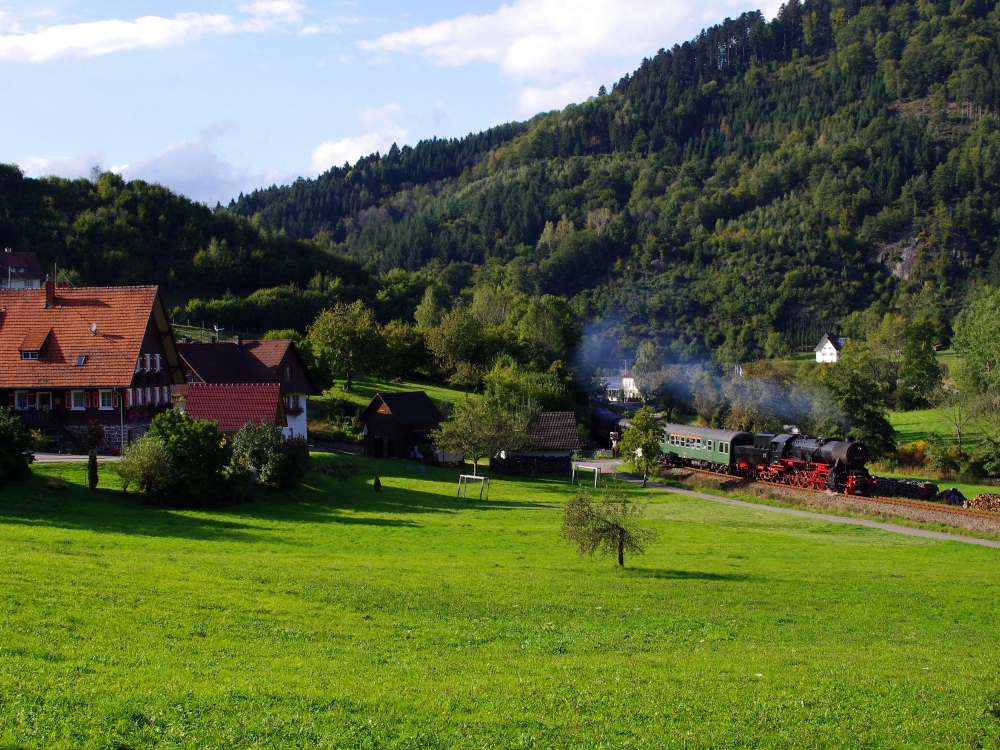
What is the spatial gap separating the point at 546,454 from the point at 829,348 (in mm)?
100654

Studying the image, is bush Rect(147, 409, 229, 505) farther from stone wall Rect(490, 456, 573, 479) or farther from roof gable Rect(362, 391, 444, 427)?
stone wall Rect(490, 456, 573, 479)

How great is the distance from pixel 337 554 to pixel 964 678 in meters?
14.7

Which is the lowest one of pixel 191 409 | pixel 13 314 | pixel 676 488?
pixel 676 488

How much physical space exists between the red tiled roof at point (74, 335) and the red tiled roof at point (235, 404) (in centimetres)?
319

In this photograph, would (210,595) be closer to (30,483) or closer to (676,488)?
(30,483)

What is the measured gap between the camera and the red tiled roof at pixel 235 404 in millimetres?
41031

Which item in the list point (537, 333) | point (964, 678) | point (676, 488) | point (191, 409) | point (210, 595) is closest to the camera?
point (964, 678)

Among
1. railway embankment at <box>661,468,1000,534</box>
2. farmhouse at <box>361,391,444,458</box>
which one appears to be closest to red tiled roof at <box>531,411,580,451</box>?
railway embankment at <box>661,468,1000,534</box>

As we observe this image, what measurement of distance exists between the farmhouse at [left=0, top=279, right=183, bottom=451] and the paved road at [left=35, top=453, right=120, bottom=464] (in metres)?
2.77

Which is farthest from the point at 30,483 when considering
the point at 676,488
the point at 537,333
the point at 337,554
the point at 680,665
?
the point at 537,333

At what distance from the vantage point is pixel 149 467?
95.8ft

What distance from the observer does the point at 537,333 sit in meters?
90.6

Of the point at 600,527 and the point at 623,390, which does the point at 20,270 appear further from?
the point at 600,527

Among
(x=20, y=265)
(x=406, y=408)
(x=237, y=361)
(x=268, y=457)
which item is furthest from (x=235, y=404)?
(x=20, y=265)
